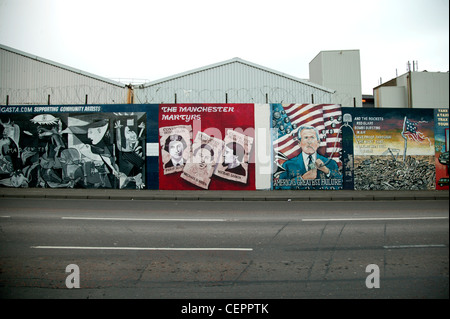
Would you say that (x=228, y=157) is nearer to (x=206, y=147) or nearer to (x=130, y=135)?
(x=206, y=147)

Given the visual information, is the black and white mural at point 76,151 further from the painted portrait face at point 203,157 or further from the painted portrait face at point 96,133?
the painted portrait face at point 203,157

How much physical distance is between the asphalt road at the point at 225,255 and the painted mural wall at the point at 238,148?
6503 mm

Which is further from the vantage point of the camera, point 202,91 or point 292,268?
point 202,91

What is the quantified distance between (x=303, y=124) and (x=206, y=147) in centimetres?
476

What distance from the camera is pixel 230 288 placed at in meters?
3.90

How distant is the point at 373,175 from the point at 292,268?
12.5m

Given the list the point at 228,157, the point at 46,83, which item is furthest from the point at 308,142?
the point at 46,83

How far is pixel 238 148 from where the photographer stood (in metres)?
15.3

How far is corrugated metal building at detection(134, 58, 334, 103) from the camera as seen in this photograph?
21.6 meters

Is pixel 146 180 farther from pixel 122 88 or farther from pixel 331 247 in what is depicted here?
pixel 331 247

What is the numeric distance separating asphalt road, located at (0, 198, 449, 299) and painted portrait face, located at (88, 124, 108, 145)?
281 inches

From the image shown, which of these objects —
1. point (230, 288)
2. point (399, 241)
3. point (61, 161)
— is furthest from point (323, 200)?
point (61, 161)

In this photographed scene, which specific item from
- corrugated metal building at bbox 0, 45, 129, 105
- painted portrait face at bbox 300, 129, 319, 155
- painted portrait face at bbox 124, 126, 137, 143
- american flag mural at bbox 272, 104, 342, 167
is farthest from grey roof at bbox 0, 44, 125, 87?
painted portrait face at bbox 300, 129, 319, 155

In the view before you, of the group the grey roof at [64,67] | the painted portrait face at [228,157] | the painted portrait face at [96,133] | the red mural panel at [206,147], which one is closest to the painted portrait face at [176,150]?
the red mural panel at [206,147]
